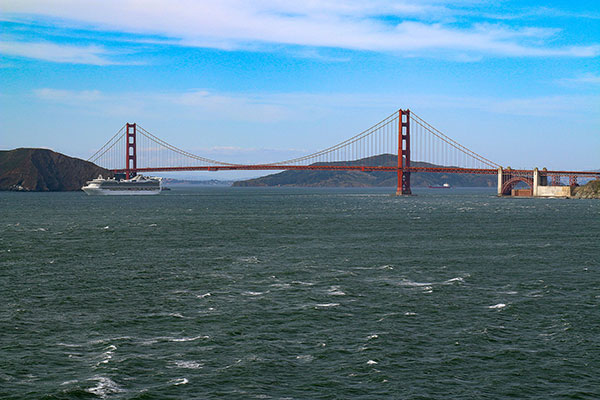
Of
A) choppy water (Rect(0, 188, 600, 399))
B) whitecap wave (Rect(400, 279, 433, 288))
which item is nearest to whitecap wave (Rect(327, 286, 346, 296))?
choppy water (Rect(0, 188, 600, 399))

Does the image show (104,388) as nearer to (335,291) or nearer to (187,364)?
(187,364)

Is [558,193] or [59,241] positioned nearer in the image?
[59,241]

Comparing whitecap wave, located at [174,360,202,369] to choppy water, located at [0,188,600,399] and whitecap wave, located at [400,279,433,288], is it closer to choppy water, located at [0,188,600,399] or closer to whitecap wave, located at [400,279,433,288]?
choppy water, located at [0,188,600,399]

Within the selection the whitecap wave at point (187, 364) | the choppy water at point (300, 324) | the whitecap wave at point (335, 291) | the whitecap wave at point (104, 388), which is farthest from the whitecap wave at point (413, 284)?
the whitecap wave at point (104, 388)

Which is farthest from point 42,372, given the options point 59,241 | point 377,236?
point 377,236

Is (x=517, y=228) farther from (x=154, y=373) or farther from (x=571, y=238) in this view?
(x=154, y=373)

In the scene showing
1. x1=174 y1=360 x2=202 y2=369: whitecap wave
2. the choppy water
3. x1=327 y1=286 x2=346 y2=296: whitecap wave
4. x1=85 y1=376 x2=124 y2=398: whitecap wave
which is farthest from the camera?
x1=327 y1=286 x2=346 y2=296: whitecap wave

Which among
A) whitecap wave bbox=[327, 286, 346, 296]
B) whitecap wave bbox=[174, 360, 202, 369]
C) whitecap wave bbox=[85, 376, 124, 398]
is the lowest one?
whitecap wave bbox=[85, 376, 124, 398]

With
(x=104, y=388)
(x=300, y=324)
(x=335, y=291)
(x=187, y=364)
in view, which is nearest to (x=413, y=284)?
(x=335, y=291)
